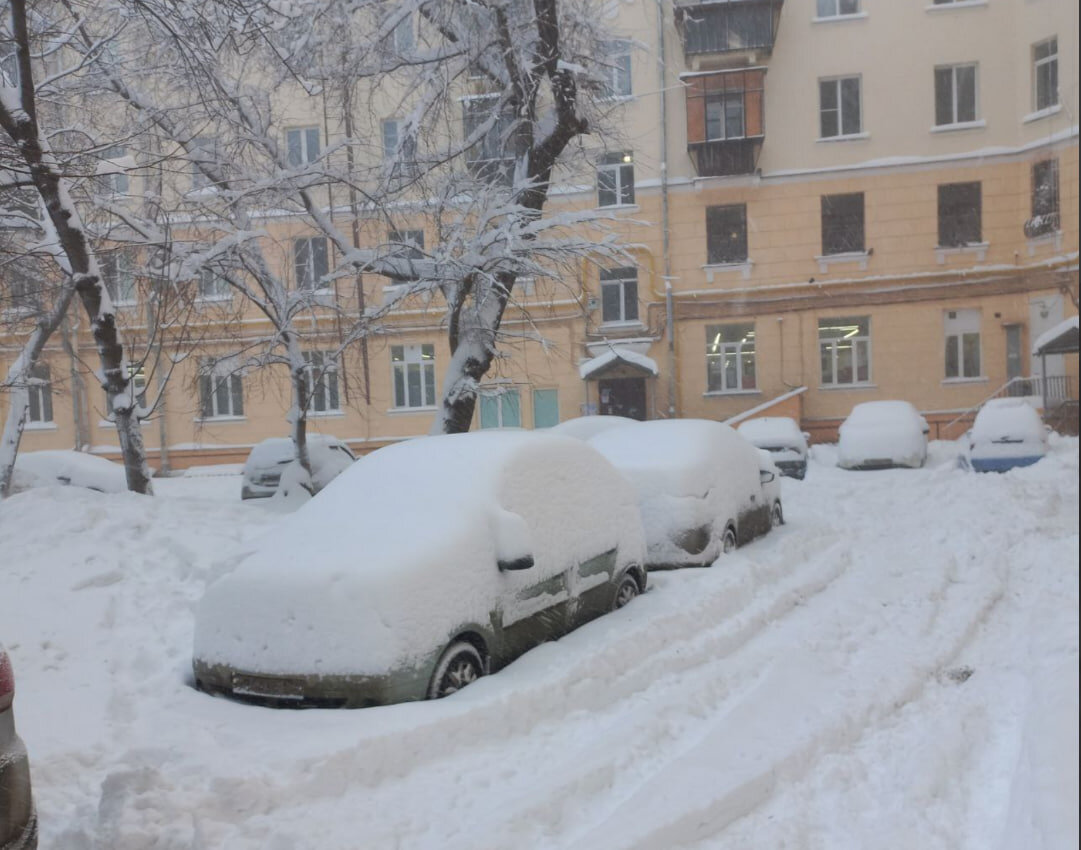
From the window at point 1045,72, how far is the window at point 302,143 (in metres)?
10.6

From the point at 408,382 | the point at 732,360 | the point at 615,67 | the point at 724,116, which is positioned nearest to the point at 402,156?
the point at 615,67

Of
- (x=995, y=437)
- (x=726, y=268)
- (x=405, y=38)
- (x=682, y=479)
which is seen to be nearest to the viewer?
(x=682, y=479)

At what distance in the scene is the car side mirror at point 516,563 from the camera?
199 inches

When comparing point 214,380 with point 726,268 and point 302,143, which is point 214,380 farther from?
point 726,268

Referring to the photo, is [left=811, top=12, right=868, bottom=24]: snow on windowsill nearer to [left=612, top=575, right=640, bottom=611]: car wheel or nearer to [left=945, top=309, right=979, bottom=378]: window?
[left=945, top=309, right=979, bottom=378]: window

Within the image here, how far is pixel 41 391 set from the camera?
45.2ft

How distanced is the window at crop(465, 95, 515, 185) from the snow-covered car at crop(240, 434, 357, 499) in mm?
5330

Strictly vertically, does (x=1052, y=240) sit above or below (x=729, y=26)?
below

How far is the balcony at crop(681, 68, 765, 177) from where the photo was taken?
1962 cm

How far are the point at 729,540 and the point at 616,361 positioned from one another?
40.3ft

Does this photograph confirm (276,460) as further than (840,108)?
No

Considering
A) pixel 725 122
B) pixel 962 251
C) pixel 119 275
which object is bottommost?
pixel 119 275

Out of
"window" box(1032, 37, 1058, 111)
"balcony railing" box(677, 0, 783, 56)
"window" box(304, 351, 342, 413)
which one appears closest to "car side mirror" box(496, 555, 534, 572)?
"window" box(1032, 37, 1058, 111)

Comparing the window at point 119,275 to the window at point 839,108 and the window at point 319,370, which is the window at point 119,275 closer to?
the window at point 319,370
